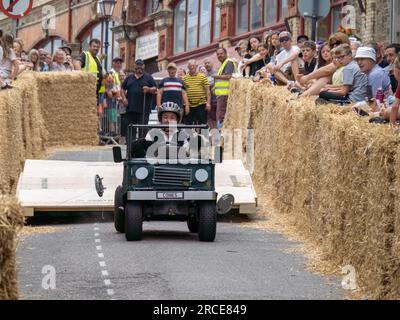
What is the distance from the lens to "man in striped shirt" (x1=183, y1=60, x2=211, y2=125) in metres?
27.3

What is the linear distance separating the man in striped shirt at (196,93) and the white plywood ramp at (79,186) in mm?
7765

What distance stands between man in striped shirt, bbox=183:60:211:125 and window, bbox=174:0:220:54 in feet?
60.7

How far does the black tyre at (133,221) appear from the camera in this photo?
579 inches

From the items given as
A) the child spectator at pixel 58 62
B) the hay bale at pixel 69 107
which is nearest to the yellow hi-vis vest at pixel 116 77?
the child spectator at pixel 58 62

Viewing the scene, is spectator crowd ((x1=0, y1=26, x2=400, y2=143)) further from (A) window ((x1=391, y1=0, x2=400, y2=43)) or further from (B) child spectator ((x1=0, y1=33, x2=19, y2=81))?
(A) window ((x1=391, y1=0, x2=400, y2=43))

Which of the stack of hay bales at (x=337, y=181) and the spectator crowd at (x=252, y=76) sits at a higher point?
the spectator crowd at (x=252, y=76)

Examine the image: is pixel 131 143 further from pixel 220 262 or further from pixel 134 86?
pixel 134 86

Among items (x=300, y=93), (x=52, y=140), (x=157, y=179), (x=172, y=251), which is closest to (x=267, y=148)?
(x=300, y=93)

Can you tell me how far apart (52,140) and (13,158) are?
29.6ft

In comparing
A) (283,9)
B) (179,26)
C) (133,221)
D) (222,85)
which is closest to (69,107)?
(222,85)

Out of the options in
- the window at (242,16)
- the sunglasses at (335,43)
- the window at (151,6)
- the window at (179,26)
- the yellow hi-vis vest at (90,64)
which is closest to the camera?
the sunglasses at (335,43)

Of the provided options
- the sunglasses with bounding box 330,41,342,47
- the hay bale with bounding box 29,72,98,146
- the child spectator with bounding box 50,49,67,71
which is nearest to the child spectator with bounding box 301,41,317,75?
the sunglasses with bounding box 330,41,342,47

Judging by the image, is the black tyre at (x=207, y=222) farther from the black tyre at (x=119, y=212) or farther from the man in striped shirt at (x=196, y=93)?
the man in striped shirt at (x=196, y=93)

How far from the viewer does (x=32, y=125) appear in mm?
24547
